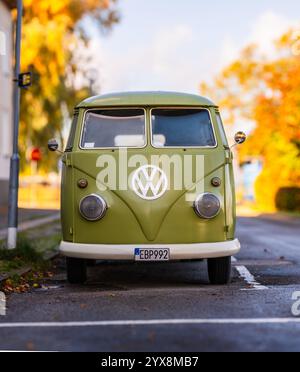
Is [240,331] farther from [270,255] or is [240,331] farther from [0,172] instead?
[0,172]

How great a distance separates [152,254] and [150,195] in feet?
2.18

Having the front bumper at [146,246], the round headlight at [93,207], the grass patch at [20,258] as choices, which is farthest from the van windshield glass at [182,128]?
the grass patch at [20,258]

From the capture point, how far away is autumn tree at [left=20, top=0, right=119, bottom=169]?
29.4m

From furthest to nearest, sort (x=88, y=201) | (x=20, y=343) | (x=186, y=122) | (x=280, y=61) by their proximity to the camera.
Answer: (x=280, y=61) < (x=186, y=122) < (x=88, y=201) < (x=20, y=343)

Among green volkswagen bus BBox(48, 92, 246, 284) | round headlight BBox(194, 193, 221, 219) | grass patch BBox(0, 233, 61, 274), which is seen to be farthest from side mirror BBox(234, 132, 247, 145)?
grass patch BBox(0, 233, 61, 274)

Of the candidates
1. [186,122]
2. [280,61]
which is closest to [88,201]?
[186,122]

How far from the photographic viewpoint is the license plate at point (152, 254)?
28.1 ft

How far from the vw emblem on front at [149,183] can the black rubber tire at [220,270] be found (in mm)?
1109

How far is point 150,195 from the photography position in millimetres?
8695

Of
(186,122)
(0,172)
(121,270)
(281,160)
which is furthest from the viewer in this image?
(281,160)

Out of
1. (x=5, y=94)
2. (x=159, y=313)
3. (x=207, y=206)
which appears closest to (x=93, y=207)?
(x=207, y=206)

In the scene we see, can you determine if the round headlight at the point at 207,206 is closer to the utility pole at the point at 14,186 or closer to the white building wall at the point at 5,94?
the utility pole at the point at 14,186

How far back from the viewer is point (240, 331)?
5.96m

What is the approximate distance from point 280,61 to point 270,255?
21.7 meters
